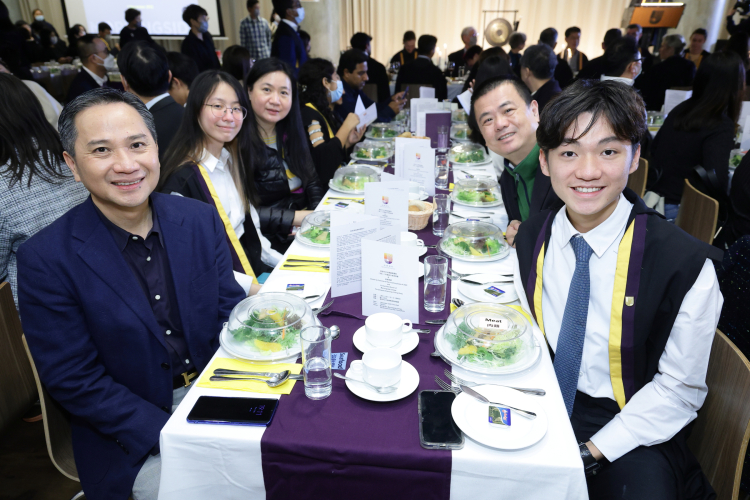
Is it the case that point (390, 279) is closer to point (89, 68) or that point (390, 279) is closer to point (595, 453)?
point (595, 453)

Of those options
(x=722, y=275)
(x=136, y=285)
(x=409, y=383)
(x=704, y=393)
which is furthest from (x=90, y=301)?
(x=722, y=275)

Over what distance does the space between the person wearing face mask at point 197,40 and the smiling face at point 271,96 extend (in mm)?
4630

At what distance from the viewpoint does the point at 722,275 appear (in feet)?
4.91

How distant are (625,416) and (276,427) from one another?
92 cm

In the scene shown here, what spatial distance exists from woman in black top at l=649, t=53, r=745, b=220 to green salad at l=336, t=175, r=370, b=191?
221cm

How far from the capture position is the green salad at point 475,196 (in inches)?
102

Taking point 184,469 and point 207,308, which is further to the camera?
point 207,308

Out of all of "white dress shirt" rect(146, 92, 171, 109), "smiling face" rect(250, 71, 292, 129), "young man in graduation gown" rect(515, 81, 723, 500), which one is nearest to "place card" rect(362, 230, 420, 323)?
"young man in graduation gown" rect(515, 81, 723, 500)

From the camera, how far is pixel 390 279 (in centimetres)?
140

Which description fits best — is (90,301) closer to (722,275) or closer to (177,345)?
(177,345)

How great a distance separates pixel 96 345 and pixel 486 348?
112 centimetres

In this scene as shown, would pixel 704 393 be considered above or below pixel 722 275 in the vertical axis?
below

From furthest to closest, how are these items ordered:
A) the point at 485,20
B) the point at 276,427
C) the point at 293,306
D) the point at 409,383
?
the point at 485,20, the point at 293,306, the point at 409,383, the point at 276,427

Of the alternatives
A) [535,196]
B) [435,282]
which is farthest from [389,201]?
[535,196]
